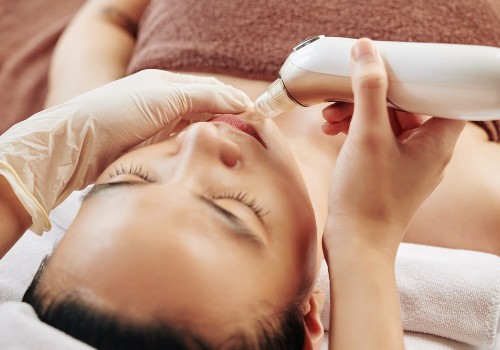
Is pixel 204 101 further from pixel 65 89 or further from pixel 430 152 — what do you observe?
pixel 65 89

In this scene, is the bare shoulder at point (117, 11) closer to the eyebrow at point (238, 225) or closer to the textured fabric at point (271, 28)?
the textured fabric at point (271, 28)

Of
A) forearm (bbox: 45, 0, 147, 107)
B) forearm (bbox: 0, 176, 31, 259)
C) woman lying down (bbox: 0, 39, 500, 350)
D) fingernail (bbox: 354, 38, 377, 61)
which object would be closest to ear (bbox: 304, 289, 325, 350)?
woman lying down (bbox: 0, 39, 500, 350)

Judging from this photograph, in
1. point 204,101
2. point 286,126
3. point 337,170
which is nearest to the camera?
point 337,170

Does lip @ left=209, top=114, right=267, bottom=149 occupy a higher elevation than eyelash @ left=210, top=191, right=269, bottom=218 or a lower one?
higher

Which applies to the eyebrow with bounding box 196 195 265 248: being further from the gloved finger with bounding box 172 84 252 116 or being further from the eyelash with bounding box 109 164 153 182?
the gloved finger with bounding box 172 84 252 116

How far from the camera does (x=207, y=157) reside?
2.45 feet

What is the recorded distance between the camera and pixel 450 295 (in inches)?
38.3

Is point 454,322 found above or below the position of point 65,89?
below

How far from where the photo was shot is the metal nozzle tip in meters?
0.77

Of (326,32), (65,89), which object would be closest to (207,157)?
(326,32)

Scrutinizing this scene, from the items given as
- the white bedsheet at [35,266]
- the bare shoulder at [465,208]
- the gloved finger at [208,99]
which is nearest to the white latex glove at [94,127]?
the gloved finger at [208,99]

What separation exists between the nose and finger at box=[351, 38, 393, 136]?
0.66ft

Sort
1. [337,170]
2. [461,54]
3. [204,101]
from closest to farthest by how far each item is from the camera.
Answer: [461,54] → [337,170] → [204,101]

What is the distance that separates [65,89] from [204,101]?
57cm
